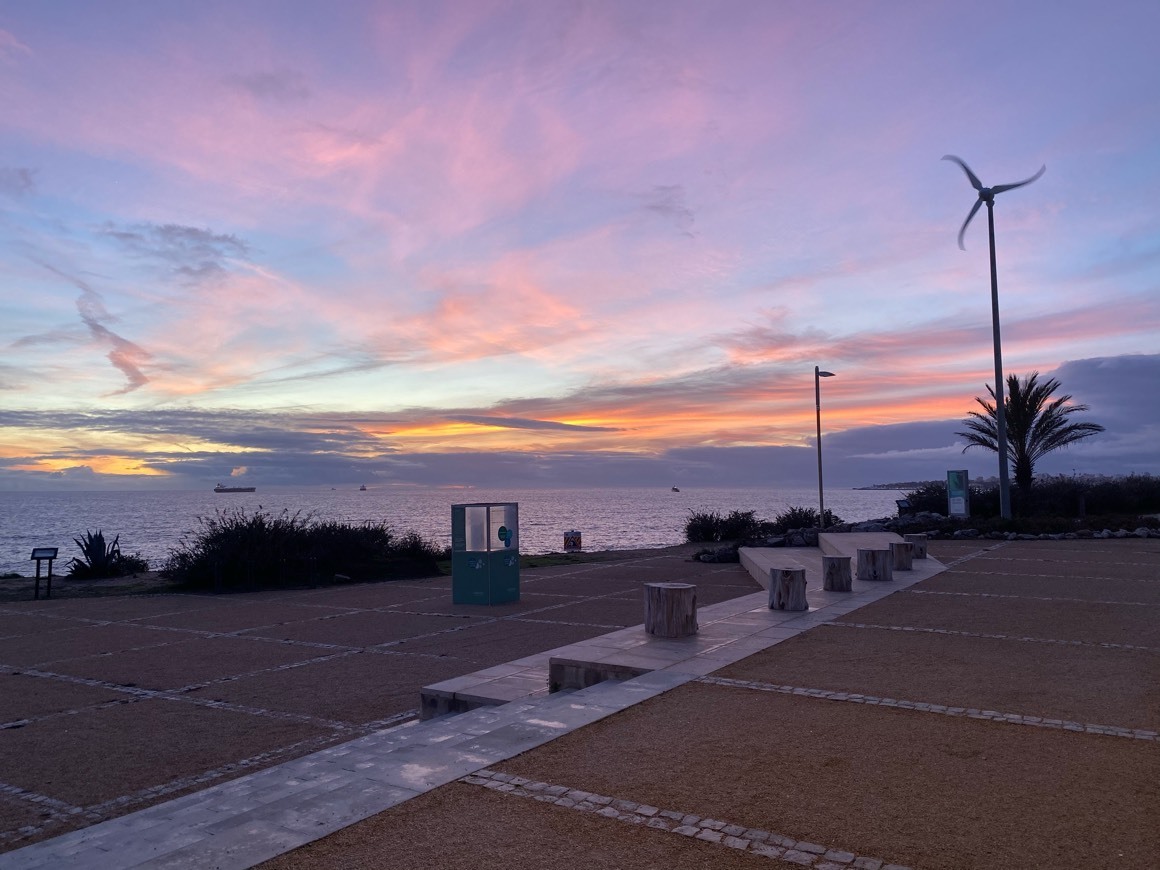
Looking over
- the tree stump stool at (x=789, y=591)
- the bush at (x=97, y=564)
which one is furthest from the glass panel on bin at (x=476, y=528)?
the bush at (x=97, y=564)

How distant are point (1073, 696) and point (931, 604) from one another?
529 cm

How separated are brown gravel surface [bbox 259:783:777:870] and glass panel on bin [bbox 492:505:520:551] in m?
10.6

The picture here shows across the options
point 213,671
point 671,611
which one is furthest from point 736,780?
point 213,671

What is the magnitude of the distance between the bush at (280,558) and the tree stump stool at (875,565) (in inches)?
435

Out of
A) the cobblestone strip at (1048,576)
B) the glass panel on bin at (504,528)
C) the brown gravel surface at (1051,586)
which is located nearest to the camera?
the brown gravel surface at (1051,586)

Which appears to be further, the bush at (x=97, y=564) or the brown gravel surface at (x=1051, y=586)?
the bush at (x=97, y=564)

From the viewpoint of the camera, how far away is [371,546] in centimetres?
2266

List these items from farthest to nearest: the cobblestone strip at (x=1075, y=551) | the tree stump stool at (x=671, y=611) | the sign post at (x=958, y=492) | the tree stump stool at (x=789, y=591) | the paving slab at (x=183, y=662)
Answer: the sign post at (x=958, y=492) → the cobblestone strip at (x=1075, y=551) → the tree stump stool at (x=789, y=591) → the paving slab at (x=183, y=662) → the tree stump stool at (x=671, y=611)

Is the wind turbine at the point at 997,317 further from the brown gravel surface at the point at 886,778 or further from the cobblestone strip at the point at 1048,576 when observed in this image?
the brown gravel surface at the point at 886,778

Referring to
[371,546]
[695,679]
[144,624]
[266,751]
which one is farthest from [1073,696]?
[371,546]

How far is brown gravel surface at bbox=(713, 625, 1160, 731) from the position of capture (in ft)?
21.1

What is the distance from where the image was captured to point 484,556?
14789 millimetres

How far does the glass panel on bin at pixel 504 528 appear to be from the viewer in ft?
49.3

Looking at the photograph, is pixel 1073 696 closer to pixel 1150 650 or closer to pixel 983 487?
pixel 1150 650
